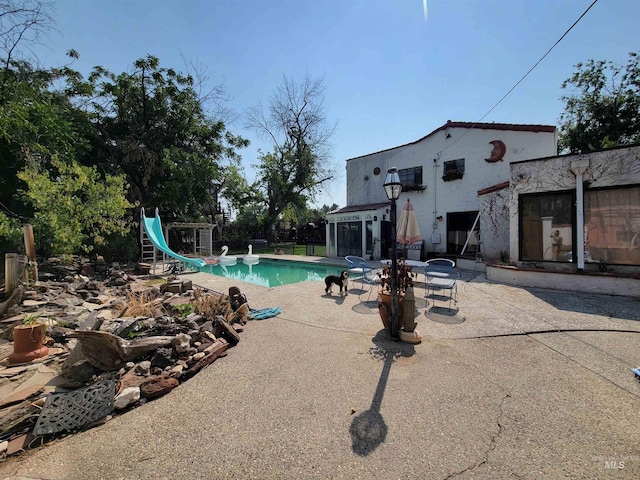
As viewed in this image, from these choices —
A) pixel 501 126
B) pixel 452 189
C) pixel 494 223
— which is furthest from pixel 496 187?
pixel 501 126

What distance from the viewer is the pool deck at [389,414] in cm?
205

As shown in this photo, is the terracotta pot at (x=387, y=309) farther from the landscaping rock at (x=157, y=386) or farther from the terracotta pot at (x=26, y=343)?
the terracotta pot at (x=26, y=343)

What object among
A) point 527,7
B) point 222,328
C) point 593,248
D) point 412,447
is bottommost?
point 412,447

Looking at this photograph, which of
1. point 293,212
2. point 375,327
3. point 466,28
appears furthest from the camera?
point 293,212

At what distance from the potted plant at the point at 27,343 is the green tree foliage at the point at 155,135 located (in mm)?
13969

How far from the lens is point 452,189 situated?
45.9ft

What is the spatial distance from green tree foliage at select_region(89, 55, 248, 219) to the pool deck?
15417 millimetres

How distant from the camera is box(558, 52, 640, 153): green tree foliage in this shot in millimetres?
16578

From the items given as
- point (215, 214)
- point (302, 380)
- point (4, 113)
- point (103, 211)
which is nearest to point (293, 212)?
point (215, 214)

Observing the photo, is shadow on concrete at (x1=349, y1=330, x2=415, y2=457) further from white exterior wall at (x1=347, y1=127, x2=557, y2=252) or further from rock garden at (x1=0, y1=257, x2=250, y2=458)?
white exterior wall at (x1=347, y1=127, x2=557, y2=252)

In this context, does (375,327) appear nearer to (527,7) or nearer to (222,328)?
(222,328)

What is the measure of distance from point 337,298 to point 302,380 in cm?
383

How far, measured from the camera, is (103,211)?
984 cm

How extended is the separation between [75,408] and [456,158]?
1604 centimetres
